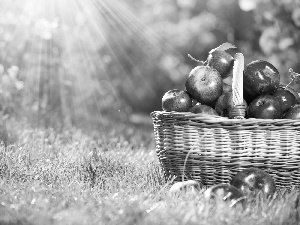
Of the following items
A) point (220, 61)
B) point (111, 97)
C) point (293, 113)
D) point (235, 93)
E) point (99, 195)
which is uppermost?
point (220, 61)

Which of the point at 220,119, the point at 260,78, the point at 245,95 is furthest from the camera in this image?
the point at 245,95

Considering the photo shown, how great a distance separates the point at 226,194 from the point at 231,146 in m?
0.42

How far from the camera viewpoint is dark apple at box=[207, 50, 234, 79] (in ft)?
10.6

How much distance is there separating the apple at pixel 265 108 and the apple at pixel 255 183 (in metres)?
0.34

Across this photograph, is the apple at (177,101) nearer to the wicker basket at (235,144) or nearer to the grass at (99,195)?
the wicker basket at (235,144)

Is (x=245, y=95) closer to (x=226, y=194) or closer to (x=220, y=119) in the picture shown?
(x=220, y=119)

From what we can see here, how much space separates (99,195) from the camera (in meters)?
2.68

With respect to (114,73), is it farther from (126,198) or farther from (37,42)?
(126,198)

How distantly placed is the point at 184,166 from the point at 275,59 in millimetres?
3795

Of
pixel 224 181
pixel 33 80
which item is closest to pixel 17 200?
pixel 224 181

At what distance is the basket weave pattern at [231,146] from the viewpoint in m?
2.80

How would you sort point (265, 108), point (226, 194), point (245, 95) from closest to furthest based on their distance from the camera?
point (226, 194) < point (265, 108) < point (245, 95)

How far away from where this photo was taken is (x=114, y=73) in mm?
7727

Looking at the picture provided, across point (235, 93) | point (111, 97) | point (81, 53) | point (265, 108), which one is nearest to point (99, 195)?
point (235, 93)
